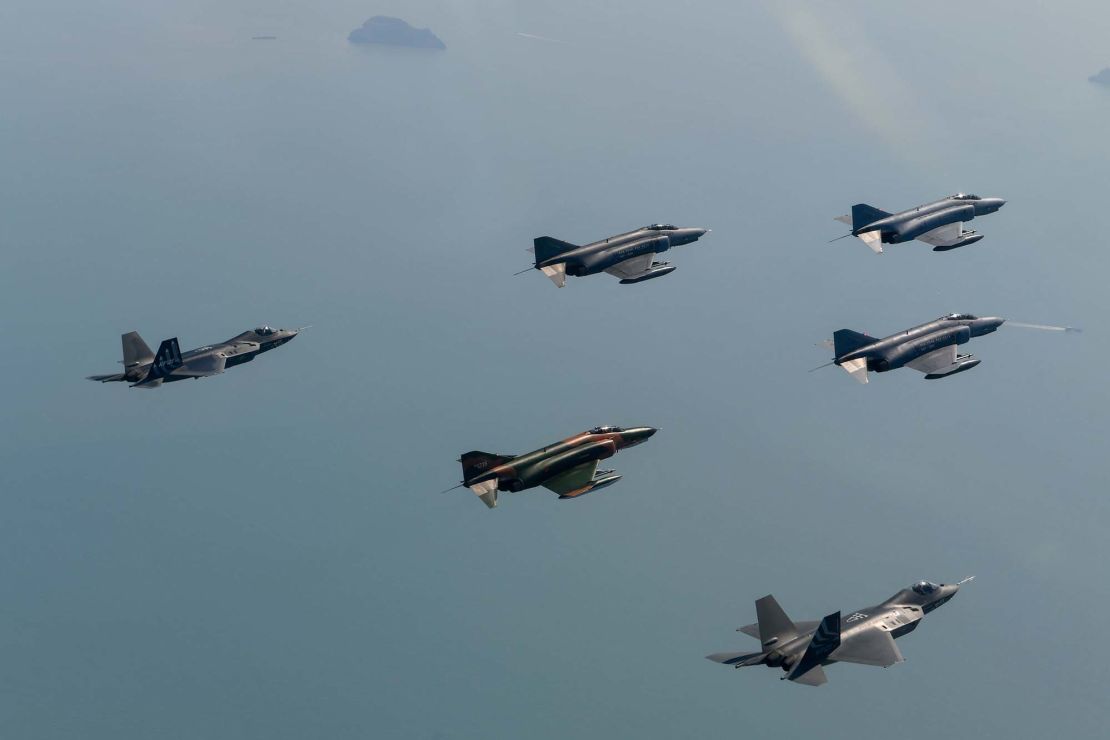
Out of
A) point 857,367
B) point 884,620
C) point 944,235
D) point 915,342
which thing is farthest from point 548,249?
point 884,620

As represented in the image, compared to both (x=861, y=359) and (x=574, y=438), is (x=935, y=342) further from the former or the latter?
(x=574, y=438)

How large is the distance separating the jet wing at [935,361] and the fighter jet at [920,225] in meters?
15.6

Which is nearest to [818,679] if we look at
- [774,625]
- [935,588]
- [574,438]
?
[774,625]

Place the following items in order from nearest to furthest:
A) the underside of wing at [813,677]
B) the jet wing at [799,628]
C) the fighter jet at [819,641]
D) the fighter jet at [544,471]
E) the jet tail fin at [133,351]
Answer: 1. the underside of wing at [813,677]
2. the fighter jet at [819,641]
3. the jet wing at [799,628]
4. the fighter jet at [544,471]
5. the jet tail fin at [133,351]

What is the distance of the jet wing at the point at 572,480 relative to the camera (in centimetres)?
11644

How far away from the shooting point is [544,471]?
116875mm

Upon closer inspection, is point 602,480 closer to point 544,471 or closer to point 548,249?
point 544,471

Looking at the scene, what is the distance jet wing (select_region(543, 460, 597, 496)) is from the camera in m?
116

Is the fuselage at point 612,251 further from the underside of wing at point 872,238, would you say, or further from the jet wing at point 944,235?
the jet wing at point 944,235

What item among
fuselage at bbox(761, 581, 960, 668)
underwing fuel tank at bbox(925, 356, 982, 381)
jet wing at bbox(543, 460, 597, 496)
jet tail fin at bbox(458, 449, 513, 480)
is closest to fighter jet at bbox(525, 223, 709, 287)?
jet wing at bbox(543, 460, 597, 496)

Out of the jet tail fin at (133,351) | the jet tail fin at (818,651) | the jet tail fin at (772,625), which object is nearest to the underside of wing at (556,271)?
the jet tail fin at (772,625)

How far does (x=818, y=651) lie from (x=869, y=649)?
239 inches

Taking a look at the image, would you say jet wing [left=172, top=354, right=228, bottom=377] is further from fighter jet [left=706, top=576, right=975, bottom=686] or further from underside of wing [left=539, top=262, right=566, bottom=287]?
fighter jet [left=706, top=576, right=975, bottom=686]

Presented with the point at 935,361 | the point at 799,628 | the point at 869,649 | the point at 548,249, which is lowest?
the point at 869,649
